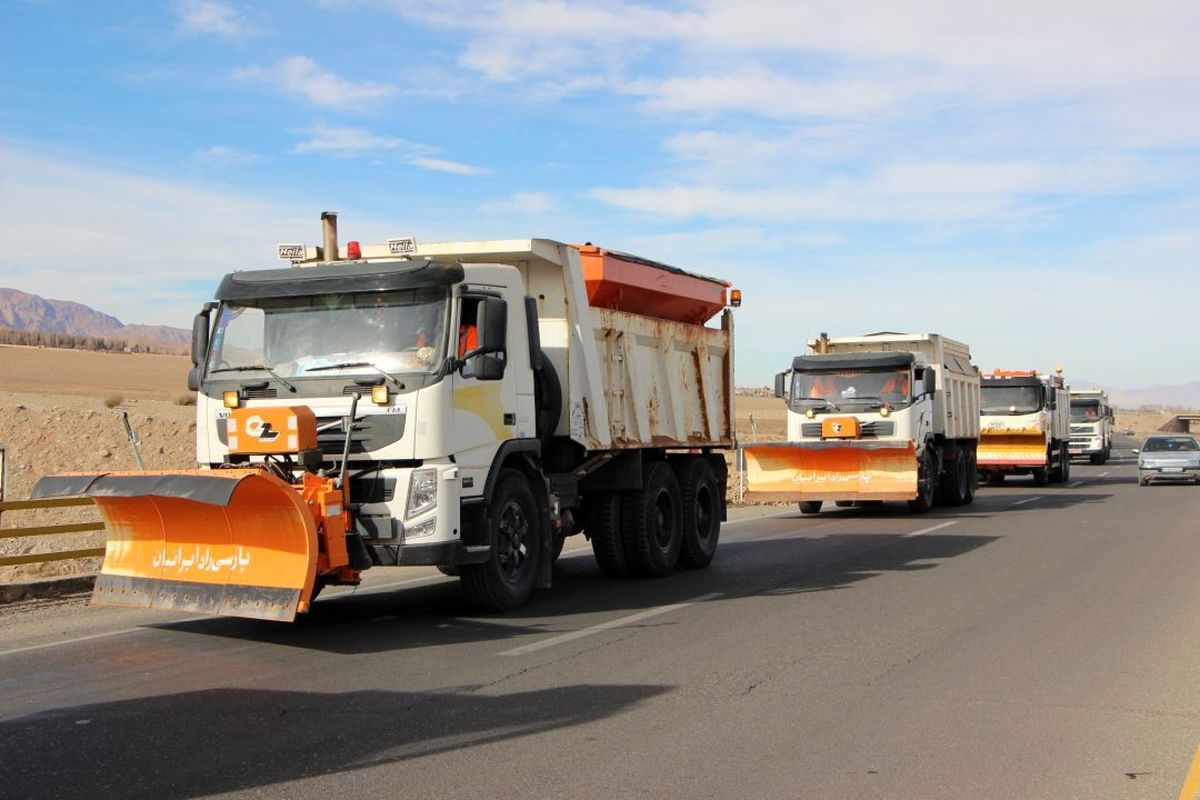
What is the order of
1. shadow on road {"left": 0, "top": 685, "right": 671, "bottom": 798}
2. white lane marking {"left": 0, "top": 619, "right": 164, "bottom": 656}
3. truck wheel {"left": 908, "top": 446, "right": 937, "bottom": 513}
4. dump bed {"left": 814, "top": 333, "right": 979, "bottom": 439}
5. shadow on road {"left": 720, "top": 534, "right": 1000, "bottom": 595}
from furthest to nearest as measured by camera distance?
1. dump bed {"left": 814, "top": 333, "right": 979, "bottom": 439}
2. truck wheel {"left": 908, "top": 446, "right": 937, "bottom": 513}
3. shadow on road {"left": 720, "top": 534, "right": 1000, "bottom": 595}
4. white lane marking {"left": 0, "top": 619, "right": 164, "bottom": 656}
5. shadow on road {"left": 0, "top": 685, "right": 671, "bottom": 798}

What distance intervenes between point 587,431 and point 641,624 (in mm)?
2148

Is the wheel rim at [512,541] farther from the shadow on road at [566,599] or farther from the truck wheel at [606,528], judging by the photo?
the truck wheel at [606,528]

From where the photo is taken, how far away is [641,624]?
9.61 meters

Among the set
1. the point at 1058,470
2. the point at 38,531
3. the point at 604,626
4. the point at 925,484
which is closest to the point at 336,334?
the point at 604,626

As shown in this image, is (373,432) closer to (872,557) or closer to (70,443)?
(872,557)

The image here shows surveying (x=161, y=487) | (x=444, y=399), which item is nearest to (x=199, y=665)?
(x=161, y=487)

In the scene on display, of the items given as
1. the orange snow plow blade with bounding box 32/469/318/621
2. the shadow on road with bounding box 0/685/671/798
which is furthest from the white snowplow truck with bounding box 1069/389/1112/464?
the shadow on road with bounding box 0/685/671/798

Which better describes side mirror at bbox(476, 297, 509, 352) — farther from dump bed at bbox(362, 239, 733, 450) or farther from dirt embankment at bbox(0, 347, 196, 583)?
dirt embankment at bbox(0, 347, 196, 583)

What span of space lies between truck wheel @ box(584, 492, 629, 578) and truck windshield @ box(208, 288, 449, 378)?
12.0ft

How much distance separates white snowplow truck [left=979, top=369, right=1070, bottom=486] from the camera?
31.2 metres

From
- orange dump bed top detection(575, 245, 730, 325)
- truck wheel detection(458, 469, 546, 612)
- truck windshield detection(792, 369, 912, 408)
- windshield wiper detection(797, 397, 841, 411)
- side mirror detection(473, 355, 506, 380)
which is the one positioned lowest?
truck wheel detection(458, 469, 546, 612)

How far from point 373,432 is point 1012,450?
84.5 feet

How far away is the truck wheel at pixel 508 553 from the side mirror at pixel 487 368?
3.46 ft

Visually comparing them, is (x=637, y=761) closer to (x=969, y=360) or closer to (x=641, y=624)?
(x=641, y=624)
